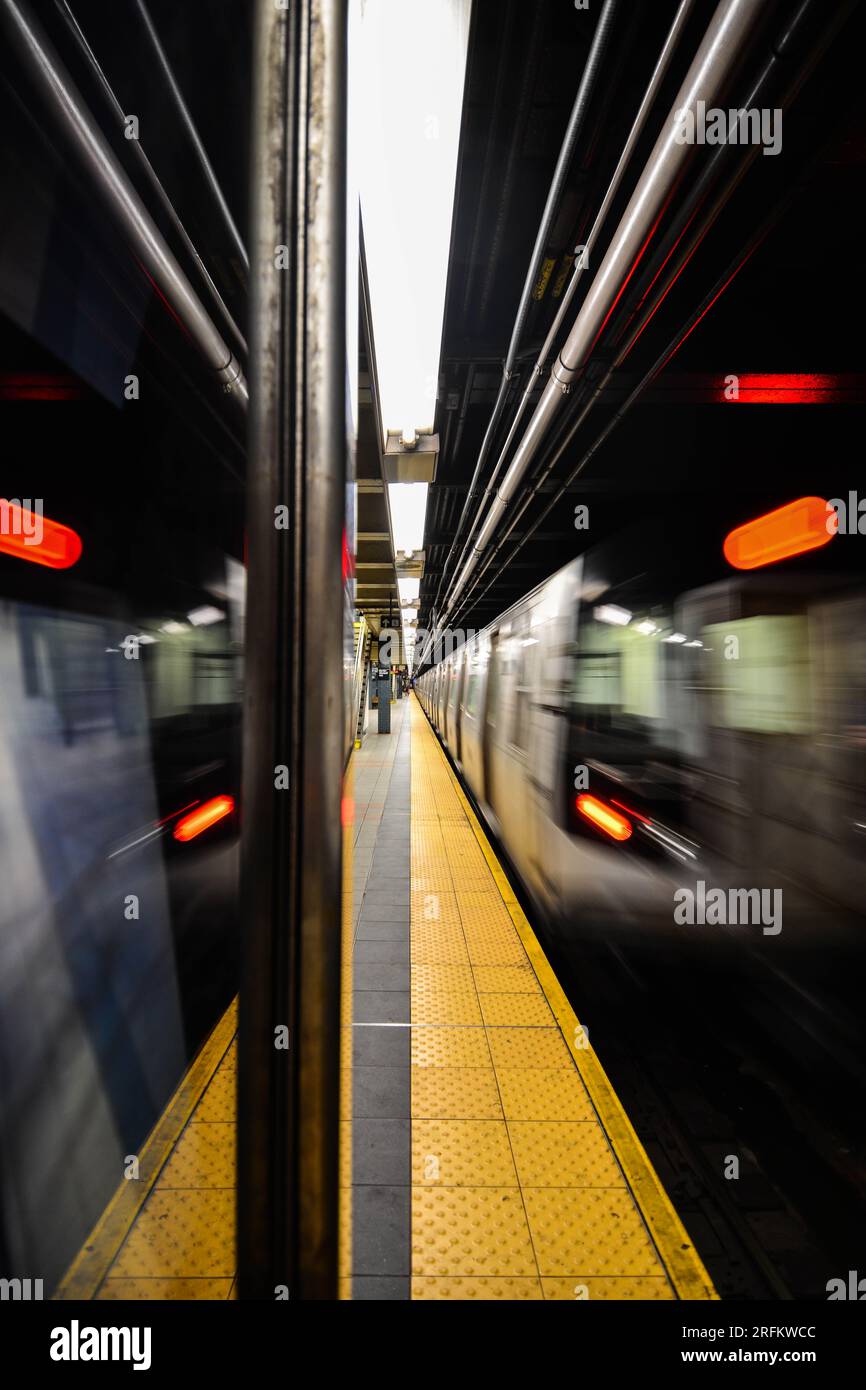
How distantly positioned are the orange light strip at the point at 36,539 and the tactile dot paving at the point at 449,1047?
256cm

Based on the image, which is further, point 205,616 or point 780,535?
point 205,616

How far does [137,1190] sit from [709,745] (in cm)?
343

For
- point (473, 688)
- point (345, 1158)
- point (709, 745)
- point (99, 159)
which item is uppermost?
point (99, 159)

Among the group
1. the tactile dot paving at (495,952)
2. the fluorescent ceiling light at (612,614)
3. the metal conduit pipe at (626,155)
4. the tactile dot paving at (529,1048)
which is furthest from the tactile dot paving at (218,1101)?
the metal conduit pipe at (626,155)

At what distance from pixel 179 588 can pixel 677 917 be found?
134 inches

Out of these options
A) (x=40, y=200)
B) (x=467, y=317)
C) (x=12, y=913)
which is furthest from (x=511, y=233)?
(x=12, y=913)

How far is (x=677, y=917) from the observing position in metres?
3.16

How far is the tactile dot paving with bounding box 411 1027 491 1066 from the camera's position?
8.16ft

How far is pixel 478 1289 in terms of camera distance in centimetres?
158

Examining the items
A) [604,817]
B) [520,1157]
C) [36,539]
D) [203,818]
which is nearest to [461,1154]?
[520,1157]

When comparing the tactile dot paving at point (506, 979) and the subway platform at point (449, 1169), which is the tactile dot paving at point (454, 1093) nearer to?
the subway platform at point (449, 1169)

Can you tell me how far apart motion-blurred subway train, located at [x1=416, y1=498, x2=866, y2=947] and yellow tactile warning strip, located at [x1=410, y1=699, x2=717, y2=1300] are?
0.89m

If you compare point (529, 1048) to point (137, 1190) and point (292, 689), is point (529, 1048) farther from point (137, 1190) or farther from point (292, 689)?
point (292, 689)

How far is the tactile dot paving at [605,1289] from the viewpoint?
1.58m
